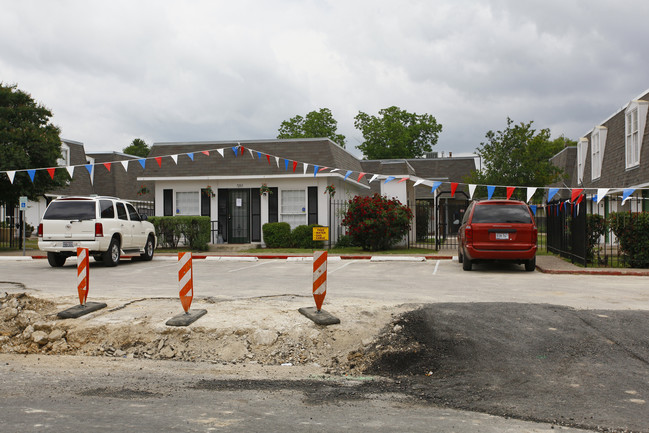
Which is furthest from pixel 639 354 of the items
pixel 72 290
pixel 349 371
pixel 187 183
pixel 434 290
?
pixel 187 183

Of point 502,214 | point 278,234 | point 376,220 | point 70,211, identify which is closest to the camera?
point 502,214

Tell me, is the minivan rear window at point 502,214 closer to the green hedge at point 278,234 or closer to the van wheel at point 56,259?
the green hedge at point 278,234

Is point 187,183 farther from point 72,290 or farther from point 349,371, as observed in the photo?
point 349,371

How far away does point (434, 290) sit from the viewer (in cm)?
1123

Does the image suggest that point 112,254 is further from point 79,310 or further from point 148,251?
point 79,310

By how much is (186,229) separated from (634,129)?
18309 millimetres

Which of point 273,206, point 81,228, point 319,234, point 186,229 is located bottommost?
point 319,234

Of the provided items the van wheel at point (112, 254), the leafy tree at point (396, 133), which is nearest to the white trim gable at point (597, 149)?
the van wheel at point (112, 254)

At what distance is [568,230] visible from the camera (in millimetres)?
18531

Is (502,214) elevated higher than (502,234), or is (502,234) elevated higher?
(502,214)

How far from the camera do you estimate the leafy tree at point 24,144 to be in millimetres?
→ 23422

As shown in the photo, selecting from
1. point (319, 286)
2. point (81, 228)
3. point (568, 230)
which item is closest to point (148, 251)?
point (81, 228)

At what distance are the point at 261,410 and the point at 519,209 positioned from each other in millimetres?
11770

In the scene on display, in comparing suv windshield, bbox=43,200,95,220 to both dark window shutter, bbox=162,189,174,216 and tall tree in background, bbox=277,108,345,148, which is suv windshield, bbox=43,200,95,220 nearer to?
dark window shutter, bbox=162,189,174,216
